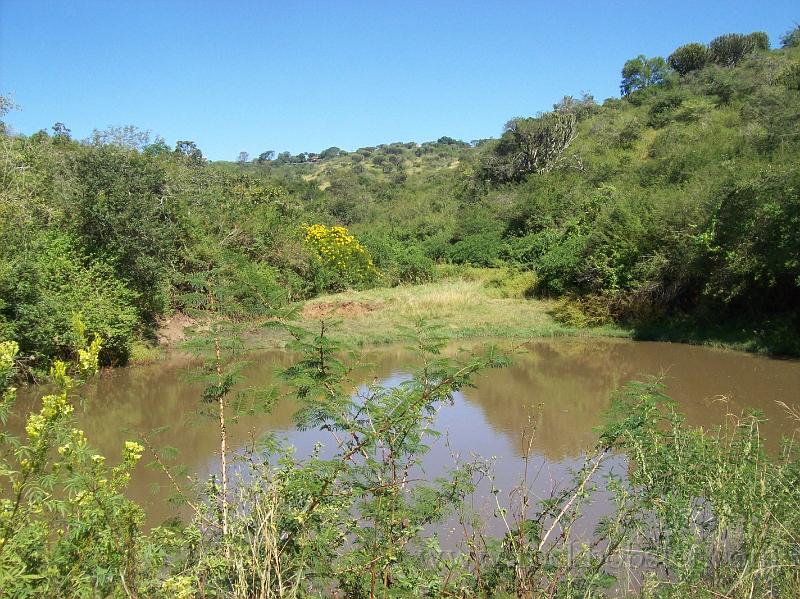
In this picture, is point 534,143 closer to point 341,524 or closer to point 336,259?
point 336,259

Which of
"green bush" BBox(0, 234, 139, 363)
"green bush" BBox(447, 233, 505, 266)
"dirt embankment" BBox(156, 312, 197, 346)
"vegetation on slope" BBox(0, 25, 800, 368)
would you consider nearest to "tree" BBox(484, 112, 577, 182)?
"vegetation on slope" BBox(0, 25, 800, 368)

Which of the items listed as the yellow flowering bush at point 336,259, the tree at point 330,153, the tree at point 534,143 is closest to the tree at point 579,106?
the tree at point 534,143

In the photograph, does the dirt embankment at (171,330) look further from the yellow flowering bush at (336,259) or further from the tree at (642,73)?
the tree at (642,73)

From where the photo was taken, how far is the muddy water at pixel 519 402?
9.08 m

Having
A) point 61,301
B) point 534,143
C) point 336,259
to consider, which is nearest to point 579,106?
point 534,143

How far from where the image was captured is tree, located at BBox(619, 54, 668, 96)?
4659 centimetres

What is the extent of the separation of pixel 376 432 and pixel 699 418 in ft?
29.6

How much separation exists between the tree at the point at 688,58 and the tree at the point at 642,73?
5.21 feet

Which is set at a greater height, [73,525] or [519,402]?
[73,525]

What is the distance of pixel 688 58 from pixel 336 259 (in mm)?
36637

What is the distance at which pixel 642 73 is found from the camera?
4809 centimetres

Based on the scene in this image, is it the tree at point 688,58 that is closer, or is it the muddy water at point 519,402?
the muddy water at point 519,402

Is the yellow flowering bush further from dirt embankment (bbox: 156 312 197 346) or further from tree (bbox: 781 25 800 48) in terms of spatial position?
tree (bbox: 781 25 800 48)

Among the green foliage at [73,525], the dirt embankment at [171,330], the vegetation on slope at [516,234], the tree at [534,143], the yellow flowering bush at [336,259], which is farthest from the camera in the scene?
the tree at [534,143]
